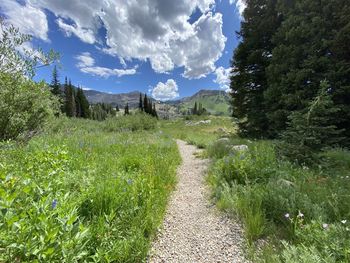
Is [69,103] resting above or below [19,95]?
above

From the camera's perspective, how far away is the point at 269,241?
3268 millimetres

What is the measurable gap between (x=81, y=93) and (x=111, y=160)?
76.2 meters

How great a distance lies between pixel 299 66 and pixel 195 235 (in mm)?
10986

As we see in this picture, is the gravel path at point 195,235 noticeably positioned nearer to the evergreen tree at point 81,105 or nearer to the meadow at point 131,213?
the meadow at point 131,213

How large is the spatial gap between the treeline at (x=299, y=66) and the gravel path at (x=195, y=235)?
156 inches

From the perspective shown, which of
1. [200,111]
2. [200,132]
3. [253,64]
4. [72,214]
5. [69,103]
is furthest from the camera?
[200,111]

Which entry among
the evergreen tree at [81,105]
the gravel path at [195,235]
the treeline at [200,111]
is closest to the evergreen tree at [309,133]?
the gravel path at [195,235]

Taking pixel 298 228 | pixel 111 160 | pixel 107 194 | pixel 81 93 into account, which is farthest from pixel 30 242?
pixel 81 93

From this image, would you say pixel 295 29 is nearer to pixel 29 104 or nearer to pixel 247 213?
pixel 247 213

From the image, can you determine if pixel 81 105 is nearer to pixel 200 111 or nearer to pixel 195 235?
pixel 200 111

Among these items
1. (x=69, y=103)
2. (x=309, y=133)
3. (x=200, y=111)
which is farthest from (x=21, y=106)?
(x=200, y=111)

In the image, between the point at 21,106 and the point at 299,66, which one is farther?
the point at 299,66

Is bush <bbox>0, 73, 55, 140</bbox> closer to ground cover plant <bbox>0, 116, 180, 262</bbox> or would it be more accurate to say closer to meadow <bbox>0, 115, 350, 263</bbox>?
ground cover plant <bbox>0, 116, 180, 262</bbox>

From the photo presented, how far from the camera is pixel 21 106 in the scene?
6520 millimetres
